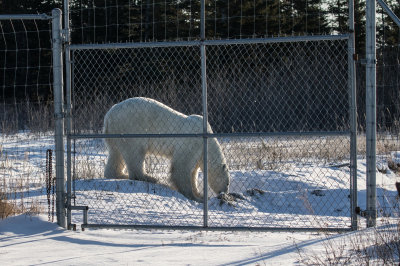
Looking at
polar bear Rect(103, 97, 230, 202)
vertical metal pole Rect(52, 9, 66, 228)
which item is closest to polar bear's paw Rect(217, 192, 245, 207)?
polar bear Rect(103, 97, 230, 202)

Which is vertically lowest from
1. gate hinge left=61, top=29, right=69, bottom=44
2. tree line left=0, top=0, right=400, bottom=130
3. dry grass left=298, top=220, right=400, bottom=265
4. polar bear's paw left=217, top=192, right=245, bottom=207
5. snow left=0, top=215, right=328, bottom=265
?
polar bear's paw left=217, top=192, right=245, bottom=207

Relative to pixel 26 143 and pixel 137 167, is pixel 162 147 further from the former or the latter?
pixel 26 143

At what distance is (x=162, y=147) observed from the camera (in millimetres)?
10648

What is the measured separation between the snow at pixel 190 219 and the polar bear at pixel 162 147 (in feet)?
1.84

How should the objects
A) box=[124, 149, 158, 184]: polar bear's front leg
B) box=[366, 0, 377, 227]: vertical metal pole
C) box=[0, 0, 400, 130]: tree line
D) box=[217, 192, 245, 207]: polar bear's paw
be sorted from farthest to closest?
box=[0, 0, 400, 130]: tree line → box=[124, 149, 158, 184]: polar bear's front leg → box=[217, 192, 245, 207]: polar bear's paw → box=[366, 0, 377, 227]: vertical metal pole

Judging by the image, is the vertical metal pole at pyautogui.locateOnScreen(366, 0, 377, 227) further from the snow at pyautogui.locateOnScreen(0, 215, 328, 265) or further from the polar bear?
the polar bear

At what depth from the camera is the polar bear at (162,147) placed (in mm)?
9922

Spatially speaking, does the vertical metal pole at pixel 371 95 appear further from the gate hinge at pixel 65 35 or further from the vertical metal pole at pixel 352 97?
the gate hinge at pixel 65 35

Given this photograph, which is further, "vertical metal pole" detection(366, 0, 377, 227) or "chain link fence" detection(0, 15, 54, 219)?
"chain link fence" detection(0, 15, 54, 219)

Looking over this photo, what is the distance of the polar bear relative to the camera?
992 centimetres

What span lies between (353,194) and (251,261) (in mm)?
1687

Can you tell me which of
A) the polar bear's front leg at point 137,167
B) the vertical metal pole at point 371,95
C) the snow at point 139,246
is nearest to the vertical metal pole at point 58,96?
the snow at point 139,246

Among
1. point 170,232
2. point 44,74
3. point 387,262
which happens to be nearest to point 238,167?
point 170,232

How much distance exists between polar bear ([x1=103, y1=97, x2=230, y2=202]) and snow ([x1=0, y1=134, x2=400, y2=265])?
561 mm
